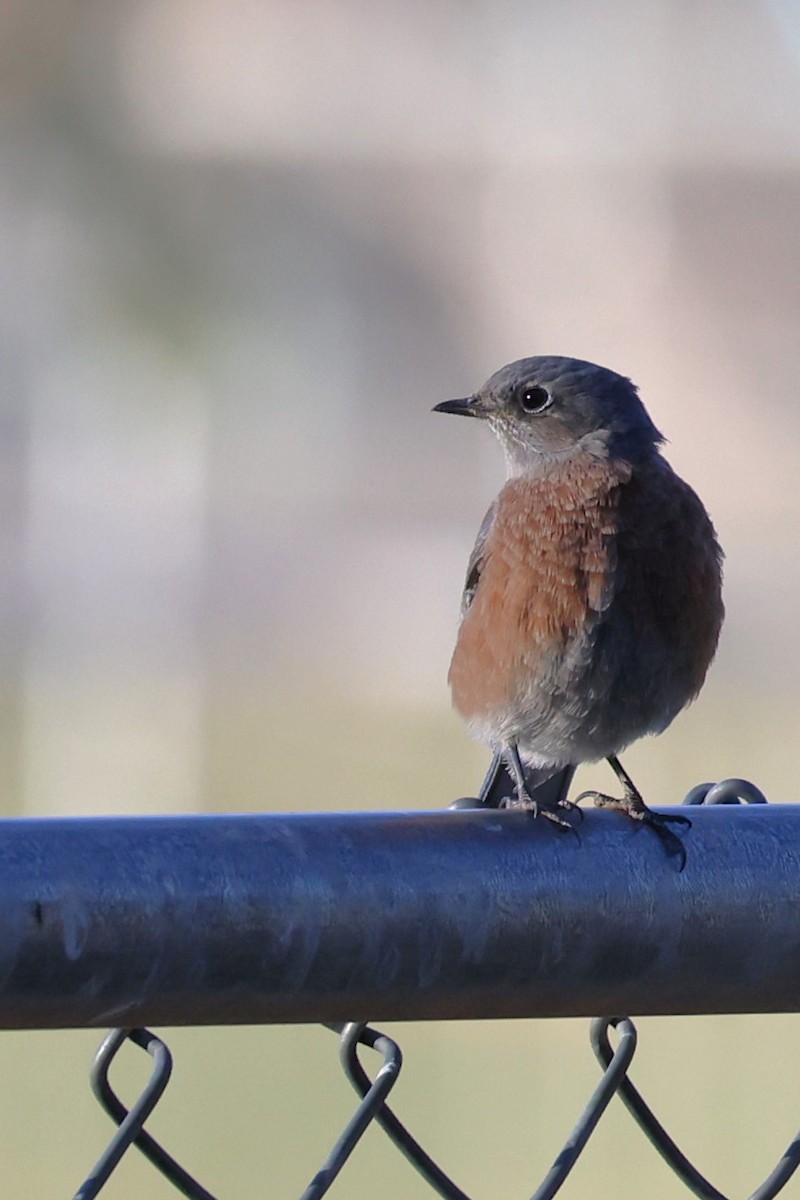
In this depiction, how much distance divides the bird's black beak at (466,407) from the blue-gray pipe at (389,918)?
6.09ft

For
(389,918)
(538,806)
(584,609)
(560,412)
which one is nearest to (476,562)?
(560,412)

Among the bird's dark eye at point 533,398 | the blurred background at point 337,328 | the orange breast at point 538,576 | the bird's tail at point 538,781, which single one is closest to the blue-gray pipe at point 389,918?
the orange breast at point 538,576

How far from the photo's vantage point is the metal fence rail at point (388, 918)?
139 centimetres

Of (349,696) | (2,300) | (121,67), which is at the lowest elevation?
(349,696)

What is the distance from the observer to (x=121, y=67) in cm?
2072

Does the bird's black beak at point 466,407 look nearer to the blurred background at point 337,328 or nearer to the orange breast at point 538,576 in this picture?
the orange breast at point 538,576

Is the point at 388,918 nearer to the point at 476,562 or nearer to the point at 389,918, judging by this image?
the point at 389,918

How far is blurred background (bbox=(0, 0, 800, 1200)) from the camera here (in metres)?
16.7

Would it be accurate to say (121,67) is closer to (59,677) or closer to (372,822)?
(59,677)

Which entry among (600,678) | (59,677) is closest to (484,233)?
(59,677)

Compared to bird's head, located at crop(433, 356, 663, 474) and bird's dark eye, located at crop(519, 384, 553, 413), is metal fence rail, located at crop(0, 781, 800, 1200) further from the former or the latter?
bird's dark eye, located at crop(519, 384, 553, 413)

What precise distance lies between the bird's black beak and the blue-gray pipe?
6.09 feet

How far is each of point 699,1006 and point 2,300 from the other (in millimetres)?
18213

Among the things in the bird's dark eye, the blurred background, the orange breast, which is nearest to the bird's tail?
the orange breast
